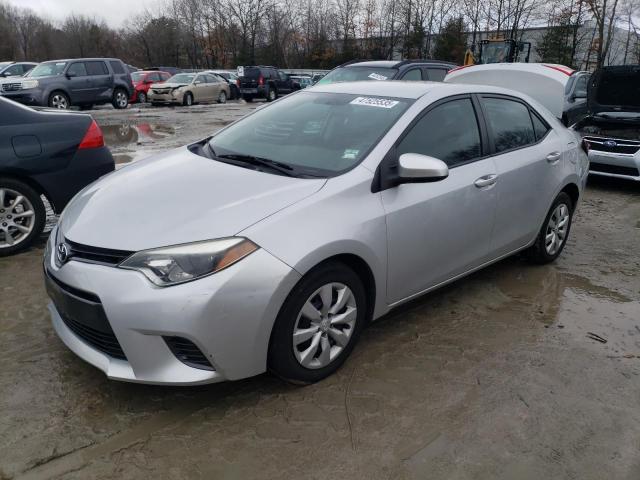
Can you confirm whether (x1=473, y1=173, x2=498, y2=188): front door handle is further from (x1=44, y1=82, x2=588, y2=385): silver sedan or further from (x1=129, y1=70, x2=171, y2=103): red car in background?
(x1=129, y1=70, x2=171, y2=103): red car in background

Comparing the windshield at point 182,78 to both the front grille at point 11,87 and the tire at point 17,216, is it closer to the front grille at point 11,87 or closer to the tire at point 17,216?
the front grille at point 11,87

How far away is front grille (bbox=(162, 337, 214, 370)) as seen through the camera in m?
2.45

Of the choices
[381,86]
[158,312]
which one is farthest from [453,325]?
[158,312]

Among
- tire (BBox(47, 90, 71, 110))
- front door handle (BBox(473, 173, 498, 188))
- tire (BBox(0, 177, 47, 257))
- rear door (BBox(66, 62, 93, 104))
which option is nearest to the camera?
front door handle (BBox(473, 173, 498, 188))

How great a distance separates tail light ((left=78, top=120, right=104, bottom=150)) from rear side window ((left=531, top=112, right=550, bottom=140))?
3.81 m

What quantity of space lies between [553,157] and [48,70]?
56.5 feet

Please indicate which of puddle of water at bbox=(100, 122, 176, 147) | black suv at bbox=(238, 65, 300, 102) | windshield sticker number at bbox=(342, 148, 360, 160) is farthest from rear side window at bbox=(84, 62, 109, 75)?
windshield sticker number at bbox=(342, 148, 360, 160)

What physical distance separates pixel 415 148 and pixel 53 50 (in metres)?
81.7

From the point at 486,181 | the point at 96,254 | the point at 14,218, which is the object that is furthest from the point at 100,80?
the point at 96,254

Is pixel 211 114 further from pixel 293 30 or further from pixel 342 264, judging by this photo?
pixel 293 30

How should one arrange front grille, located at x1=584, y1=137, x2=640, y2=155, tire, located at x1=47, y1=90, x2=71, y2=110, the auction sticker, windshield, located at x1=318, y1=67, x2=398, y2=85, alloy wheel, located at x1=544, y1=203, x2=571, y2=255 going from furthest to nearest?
tire, located at x1=47, y1=90, x2=71, y2=110 < windshield, located at x1=318, y1=67, x2=398, y2=85 < front grille, located at x1=584, y1=137, x2=640, y2=155 < alloy wheel, located at x1=544, y1=203, x2=571, y2=255 < the auction sticker

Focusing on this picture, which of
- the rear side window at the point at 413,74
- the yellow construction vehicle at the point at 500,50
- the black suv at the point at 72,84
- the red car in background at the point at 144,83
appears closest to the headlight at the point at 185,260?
the rear side window at the point at 413,74

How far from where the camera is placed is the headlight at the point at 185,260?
7.98 feet

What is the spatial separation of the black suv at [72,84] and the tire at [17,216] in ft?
43.8
